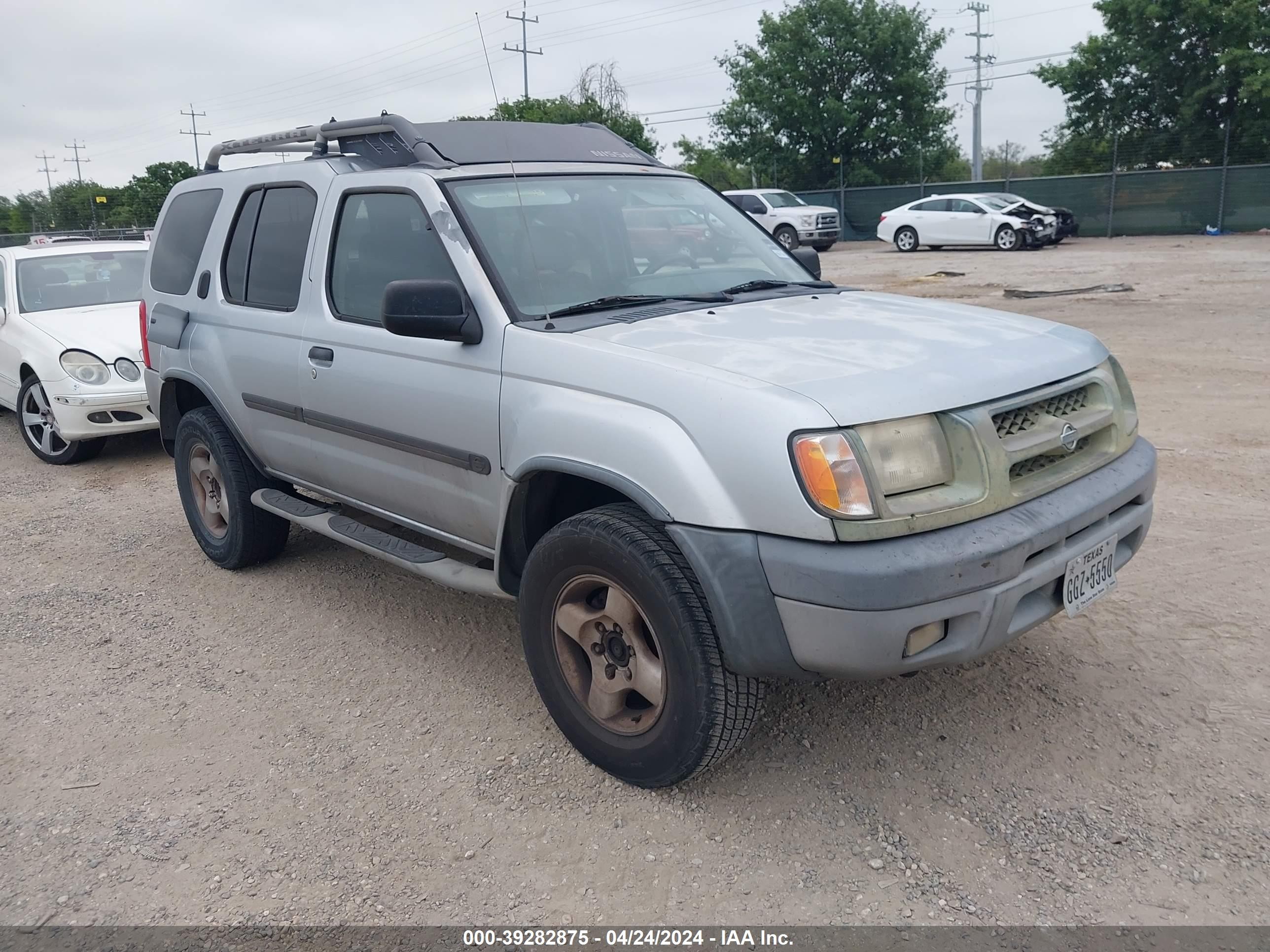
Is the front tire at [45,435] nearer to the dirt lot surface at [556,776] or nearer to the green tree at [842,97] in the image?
Answer: the dirt lot surface at [556,776]

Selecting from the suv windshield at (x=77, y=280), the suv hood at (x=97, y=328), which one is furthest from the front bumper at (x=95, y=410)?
the suv windshield at (x=77, y=280)

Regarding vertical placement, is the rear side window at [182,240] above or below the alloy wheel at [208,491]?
above

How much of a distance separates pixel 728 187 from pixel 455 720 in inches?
1674

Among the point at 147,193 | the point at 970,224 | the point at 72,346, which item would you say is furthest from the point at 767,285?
the point at 147,193

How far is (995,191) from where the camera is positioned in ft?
102

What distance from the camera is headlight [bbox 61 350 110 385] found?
745 cm

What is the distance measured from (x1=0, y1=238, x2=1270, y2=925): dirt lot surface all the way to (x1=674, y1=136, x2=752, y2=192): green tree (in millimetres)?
38116

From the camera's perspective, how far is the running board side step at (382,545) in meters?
3.62

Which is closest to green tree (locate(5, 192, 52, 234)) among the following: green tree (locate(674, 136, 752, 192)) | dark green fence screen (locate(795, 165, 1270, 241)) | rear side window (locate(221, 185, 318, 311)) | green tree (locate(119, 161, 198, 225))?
green tree (locate(119, 161, 198, 225))

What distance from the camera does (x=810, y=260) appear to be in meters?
4.72

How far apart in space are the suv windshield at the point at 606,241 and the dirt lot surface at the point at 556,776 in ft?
4.98

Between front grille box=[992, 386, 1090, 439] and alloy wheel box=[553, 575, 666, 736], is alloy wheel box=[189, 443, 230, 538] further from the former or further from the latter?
front grille box=[992, 386, 1090, 439]

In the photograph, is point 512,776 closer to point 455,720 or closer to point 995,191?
point 455,720


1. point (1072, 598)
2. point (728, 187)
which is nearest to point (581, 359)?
point (1072, 598)
